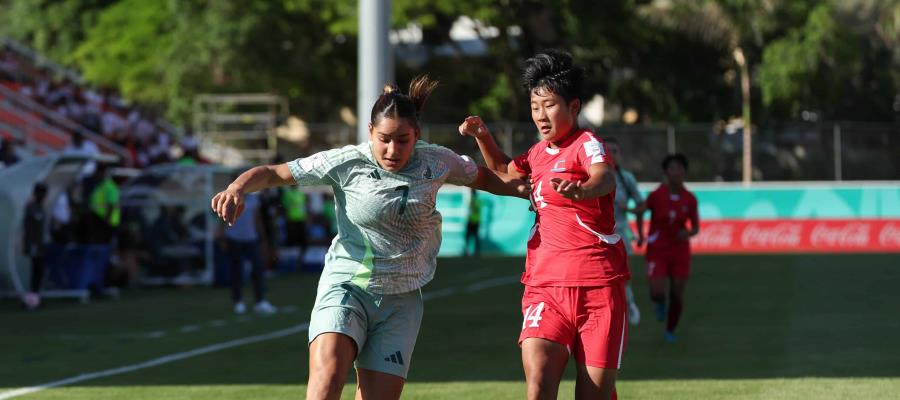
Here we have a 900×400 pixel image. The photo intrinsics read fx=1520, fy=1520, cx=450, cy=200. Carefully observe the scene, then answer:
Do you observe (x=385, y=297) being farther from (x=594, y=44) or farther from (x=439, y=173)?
(x=594, y=44)

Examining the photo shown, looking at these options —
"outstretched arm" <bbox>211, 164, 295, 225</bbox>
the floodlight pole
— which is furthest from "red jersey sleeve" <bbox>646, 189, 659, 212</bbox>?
"outstretched arm" <bbox>211, 164, 295, 225</bbox>

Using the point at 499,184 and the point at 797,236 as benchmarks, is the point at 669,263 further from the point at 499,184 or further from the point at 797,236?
the point at 797,236

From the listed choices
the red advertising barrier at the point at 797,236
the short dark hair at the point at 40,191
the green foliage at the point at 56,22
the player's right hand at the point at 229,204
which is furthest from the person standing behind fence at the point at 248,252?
the green foliage at the point at 56,22

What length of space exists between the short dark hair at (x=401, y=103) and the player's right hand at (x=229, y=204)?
0.78 metres

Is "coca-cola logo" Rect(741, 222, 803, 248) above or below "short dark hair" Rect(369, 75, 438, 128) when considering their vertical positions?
below

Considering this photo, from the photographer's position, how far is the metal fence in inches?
1454

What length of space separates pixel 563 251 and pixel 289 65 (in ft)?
132

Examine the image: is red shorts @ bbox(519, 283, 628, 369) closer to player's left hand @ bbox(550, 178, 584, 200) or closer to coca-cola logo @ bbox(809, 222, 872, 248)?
player's left hand @ bbox(550, 178, 584, 200)

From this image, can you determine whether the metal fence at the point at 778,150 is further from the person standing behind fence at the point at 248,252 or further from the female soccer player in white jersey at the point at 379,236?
the female soccer player in white jersey at the point at 379,236

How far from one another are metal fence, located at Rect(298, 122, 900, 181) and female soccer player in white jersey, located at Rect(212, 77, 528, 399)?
97.2 ft

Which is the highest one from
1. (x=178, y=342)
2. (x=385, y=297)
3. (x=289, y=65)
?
(x=289, y=65)

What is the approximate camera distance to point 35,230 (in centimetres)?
2053

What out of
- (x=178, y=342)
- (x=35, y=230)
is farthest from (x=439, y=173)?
(x=35, y=230)

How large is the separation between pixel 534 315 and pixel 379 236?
2.79 ft
